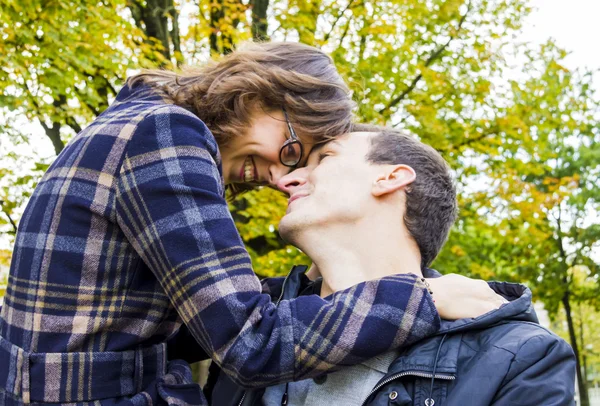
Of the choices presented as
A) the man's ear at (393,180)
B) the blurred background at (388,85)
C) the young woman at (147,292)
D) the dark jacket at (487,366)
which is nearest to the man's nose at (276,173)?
the man's ear at (393,180)

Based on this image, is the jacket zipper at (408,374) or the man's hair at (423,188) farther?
the man's hair at (423,188)

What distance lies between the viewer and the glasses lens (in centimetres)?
251

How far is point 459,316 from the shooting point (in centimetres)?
201

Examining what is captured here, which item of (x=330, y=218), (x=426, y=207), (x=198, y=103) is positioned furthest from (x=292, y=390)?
(x=198, y=103)

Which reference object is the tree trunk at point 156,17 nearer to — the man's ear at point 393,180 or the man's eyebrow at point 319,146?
the man's eyebrow at point 319,146

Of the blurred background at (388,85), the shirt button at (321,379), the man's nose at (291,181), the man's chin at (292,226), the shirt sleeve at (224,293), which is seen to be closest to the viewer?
the shirt sleeve at (224,293)

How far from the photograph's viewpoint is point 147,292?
77.4 inches

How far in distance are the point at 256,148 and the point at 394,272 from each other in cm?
72

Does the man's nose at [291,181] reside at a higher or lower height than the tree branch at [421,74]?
higher

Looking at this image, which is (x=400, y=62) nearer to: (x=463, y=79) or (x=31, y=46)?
(x=463, y=79)

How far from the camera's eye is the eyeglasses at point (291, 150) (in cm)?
250

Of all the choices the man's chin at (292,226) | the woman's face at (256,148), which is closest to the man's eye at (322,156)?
the woman's face at (256,148)

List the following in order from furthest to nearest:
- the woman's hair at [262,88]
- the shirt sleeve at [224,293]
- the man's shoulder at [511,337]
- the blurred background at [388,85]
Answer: the blurred background at [388,85], the woman's hair at [262,88], the man's shoulder at [511,337], the shirt sleeve at [224,293]

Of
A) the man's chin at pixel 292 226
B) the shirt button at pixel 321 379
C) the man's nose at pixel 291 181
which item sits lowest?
the shirt button at pixel 321 379
